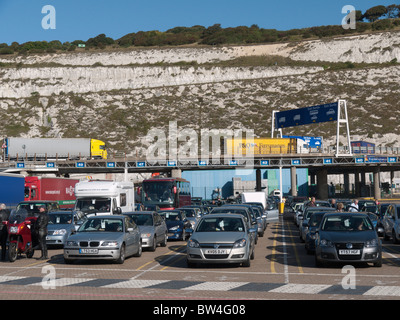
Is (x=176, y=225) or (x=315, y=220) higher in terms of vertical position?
(x=315, y=220)

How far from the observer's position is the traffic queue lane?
11.6 metres

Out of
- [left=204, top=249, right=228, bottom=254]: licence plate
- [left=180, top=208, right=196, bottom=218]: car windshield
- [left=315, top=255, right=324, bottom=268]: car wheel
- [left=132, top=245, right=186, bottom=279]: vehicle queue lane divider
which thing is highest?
[left=204, top=249, right=228, bottom=254]: licence plate

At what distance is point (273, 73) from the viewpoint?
139625mm

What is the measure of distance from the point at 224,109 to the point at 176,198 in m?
78.3

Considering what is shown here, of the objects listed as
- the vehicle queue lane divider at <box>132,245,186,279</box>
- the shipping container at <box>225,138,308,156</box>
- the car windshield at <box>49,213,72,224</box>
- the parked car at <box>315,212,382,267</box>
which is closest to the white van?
the car windshield at <box>49,213,72,224</box>

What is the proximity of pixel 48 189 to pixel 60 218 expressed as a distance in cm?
2087

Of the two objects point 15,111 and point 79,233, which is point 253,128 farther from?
point 79,233

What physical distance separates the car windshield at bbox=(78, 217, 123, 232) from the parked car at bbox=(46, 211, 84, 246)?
4398mm

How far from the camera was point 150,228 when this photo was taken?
71.7 feet

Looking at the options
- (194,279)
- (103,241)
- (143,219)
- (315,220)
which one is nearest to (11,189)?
(143,219)

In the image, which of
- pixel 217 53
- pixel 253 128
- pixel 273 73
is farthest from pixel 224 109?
pixel 217 53

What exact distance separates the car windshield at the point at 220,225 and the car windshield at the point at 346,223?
250 cm

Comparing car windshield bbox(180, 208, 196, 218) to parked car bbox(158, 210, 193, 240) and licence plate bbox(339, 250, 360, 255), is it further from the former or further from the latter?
licence plate bbox(339, 250, 360, 255)

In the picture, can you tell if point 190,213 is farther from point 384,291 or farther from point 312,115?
point 312,115
